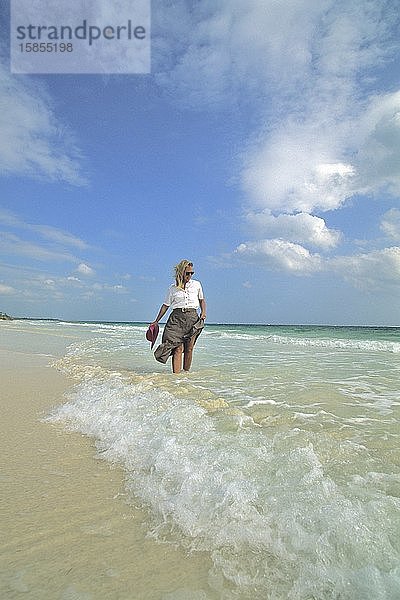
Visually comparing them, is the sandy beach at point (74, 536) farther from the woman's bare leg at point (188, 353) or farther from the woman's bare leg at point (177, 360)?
the woman's bare leg at point (188, 353)

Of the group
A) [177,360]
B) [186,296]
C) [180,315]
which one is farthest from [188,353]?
[186,296]

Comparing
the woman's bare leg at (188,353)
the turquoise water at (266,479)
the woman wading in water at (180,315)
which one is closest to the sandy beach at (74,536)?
the turquoise water at (266,479)

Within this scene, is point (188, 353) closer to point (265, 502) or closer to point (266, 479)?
point (266, 479)

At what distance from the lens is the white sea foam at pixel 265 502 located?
1461mm

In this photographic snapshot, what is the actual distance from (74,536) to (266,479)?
1.07 meters

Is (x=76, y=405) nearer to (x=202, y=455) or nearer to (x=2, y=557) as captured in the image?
(x=202, y=455)

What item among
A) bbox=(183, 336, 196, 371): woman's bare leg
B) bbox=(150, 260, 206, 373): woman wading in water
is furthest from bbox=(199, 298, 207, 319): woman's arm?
bbox=(183, 336, 196, 371): woman's bare leg

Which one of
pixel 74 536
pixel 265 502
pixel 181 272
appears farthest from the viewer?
pixel 181 272

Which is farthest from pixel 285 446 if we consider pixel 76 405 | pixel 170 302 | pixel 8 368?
pixel 8 368

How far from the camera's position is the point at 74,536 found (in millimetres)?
1732

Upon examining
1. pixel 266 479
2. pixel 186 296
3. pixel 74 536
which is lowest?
pixel 74 536

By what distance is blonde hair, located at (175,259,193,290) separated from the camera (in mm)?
6355

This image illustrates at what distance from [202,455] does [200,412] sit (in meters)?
1.08

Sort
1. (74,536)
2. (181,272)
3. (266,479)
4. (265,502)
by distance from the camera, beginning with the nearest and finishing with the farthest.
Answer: (74,536) < (265,502) < (266,479) < (181,272)
